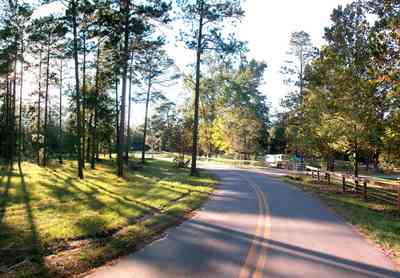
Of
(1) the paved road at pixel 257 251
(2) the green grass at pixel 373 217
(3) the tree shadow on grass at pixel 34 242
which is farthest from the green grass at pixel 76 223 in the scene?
(2) the green grass at pixel 373 217

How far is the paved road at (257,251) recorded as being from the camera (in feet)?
19.5

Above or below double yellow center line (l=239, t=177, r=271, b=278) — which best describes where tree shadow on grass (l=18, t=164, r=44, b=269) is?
below

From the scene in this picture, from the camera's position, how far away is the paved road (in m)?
5.93

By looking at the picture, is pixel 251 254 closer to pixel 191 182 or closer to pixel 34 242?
pixel 34 242

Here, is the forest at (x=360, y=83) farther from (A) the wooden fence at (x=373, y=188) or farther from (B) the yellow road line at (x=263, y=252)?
(B) the yellow road line at (x=263, y=252)

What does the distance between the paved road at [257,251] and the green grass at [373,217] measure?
409mm

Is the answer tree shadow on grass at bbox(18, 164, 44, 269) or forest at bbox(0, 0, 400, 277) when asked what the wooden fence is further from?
tree shadow on grass at bbox(18, 164, 44, 269)

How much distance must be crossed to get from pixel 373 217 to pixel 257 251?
671cm

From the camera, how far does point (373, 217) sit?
1173 cm

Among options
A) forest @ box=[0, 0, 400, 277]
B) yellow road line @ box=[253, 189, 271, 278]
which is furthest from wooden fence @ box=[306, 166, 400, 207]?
yellow road line @ box=[253, 189, 271, 278]

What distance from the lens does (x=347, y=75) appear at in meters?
17.8

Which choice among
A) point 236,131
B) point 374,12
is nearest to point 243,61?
point 374,12

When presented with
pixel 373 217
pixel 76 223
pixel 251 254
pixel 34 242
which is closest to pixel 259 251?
pixel 251 254

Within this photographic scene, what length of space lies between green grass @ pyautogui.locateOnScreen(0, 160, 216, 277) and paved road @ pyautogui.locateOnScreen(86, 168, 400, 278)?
0.65 metres
